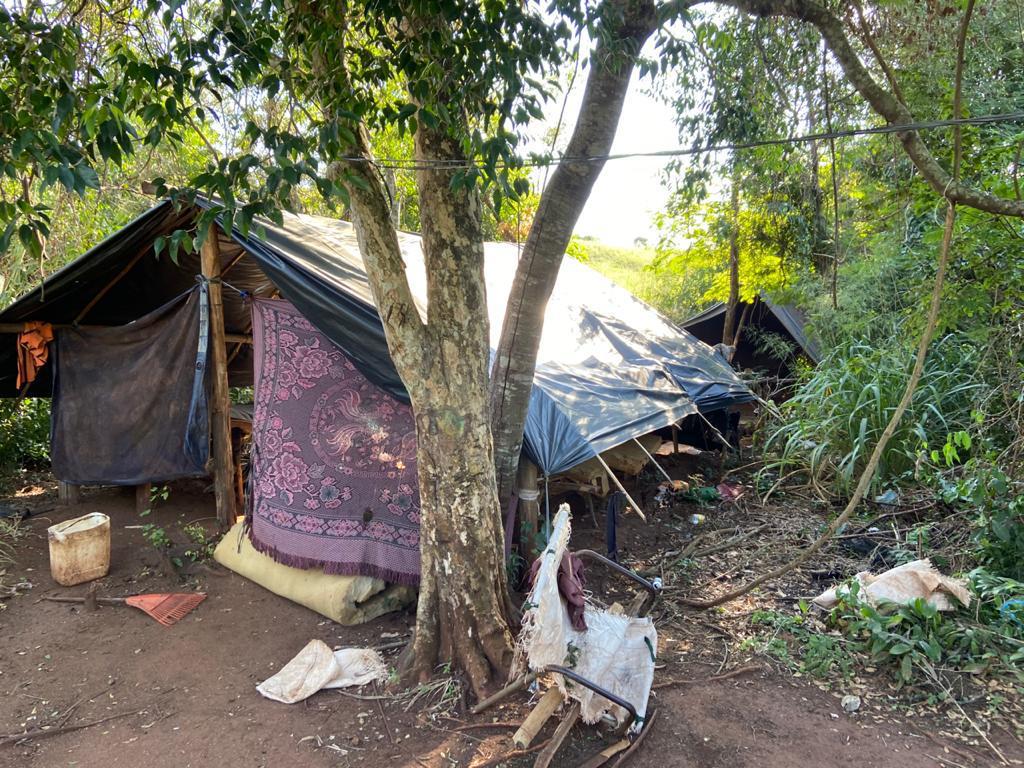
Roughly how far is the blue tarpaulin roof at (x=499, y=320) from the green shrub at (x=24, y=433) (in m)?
1.23

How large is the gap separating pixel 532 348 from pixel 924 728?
2529mm

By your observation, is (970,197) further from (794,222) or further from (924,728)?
(794,222)

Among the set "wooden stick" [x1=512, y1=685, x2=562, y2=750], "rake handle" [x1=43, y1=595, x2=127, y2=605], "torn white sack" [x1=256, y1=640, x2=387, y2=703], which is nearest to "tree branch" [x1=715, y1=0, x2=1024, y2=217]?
"wooden stick" [x1=512, y1=685, x2=562, y2=750]

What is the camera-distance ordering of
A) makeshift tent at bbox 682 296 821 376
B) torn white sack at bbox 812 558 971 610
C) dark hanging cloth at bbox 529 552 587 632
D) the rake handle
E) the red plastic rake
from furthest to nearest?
makeshift tent at bbox 682 296 821 376 → the rake handle → the red plastic rake → torn white sack at bbox 812 558 971 610 → dark hanging cloth at bbox 529 552 587 632

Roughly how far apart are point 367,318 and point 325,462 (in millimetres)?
1035

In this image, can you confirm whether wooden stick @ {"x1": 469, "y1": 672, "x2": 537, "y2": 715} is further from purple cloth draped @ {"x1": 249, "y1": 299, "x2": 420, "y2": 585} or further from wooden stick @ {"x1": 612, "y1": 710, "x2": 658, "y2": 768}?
purple cloth draped @ {"x1": 249, "y1": 299, "x2": 420, "y2": 585}

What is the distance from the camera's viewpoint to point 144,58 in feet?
13.0

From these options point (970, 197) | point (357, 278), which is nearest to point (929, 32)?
point (970, 197)

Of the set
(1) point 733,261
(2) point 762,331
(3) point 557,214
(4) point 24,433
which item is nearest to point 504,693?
(3) point 557,214

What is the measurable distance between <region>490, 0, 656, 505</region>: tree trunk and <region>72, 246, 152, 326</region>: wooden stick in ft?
11.6

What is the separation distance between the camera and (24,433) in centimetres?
729

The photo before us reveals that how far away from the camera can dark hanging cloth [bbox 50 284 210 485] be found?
514 cm

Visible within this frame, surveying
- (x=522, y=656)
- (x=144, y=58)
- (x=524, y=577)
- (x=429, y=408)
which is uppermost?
(x=144, y=58)

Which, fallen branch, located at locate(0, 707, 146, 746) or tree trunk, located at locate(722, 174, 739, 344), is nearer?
fallen branch, located at locate(0, 707, 146, 746)
